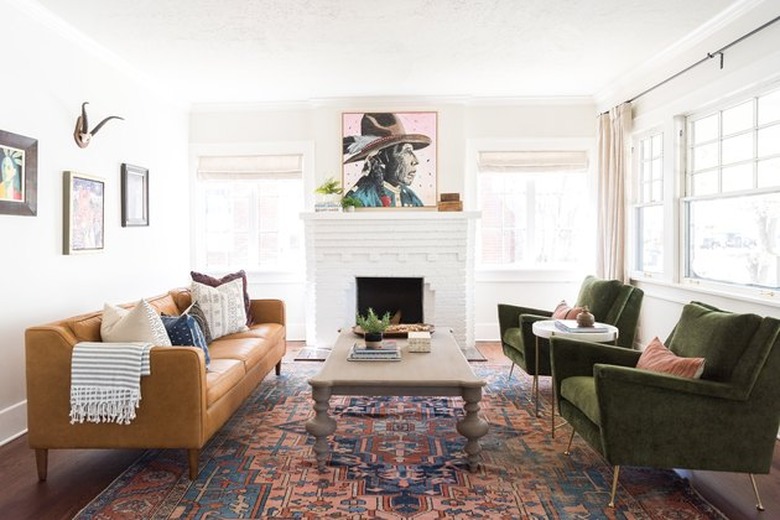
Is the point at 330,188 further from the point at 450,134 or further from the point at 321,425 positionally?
the point at 321,425

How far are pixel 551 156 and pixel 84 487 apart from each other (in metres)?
5.20

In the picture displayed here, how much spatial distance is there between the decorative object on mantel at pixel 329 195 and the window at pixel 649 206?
2.97m

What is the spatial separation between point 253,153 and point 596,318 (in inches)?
161

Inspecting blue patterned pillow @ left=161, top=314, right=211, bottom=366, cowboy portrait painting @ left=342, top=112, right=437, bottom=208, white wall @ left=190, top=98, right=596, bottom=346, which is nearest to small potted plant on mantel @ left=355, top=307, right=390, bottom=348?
blue patterned pillow @ left=161, top=314, right=211, bottom=366

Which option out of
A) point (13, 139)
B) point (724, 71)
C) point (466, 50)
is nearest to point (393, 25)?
point (466, 50)

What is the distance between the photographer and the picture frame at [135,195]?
471 cm

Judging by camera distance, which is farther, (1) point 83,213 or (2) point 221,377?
(1) point 83,213

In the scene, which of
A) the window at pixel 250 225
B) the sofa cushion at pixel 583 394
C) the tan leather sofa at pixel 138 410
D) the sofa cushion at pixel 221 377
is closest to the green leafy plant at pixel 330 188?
the window at pixel 250 225

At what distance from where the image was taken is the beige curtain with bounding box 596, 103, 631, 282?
521cm

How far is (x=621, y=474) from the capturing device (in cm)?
280

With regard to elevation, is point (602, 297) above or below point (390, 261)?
below

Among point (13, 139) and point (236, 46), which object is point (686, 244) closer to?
point (236, 46)

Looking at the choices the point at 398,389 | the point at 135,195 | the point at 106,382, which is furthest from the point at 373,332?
the point at 135,195

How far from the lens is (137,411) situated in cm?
269
